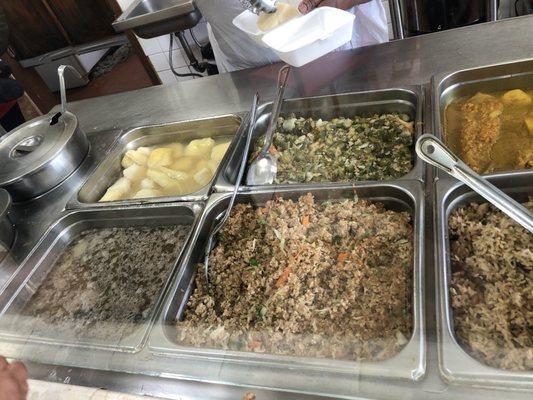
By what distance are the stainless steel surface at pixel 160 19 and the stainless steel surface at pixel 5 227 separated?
2150 millimetres

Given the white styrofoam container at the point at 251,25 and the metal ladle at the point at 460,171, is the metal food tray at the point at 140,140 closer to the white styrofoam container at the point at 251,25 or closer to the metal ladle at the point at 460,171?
the white styrofoam container at the point at 251,25

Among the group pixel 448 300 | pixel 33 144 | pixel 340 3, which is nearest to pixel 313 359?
pixel 448 300

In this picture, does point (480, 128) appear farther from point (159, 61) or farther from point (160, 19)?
point (159, 61)

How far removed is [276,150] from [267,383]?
1132 mm

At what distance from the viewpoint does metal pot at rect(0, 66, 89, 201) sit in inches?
87.5

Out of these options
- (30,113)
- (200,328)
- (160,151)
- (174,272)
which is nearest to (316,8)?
(160,151)

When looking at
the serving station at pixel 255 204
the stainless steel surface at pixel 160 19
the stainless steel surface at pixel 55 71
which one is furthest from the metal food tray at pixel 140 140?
the stainless steel surface at pixel 55 71

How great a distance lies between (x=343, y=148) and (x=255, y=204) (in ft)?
1.63

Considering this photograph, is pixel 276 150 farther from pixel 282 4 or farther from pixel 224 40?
pixel 224 40

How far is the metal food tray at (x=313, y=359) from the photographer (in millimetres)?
1072

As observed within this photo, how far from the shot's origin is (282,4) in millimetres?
1947

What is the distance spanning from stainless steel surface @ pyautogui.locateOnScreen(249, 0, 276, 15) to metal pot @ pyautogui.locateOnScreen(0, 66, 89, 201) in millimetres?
1157

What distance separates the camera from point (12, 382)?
105cm

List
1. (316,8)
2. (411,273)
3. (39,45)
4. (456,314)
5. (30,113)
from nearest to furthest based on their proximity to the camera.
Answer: (456,314), (411,273), (316,8), (30,113), (39,45)
